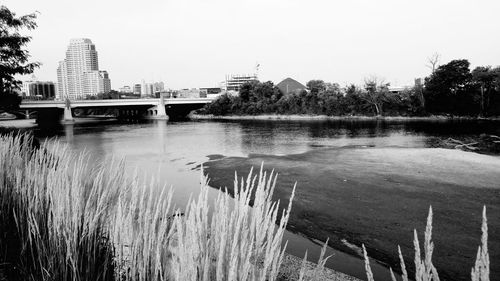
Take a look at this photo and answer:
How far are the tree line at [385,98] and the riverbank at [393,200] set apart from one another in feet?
140

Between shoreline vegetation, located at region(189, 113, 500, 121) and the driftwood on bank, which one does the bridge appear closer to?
shoreline vegetation, located at region(189, 113, 500, 121)

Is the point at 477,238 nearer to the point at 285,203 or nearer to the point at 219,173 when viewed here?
the point at 285,203

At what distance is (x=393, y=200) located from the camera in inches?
361

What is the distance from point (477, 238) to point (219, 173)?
9877 millimetres

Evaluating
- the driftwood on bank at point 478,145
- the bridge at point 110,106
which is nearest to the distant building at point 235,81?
the bridge at point 110,106

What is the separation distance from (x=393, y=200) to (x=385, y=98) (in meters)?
55.2

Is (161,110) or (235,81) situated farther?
(235,81)

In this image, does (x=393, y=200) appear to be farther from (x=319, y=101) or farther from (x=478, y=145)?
(x=319, y=101)

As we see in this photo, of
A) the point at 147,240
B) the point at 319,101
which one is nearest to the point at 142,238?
the point at 147,240

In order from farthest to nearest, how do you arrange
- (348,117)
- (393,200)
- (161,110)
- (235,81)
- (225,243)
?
(235,81)
(161,110)
(348,117)
(393,200)
(225,243)

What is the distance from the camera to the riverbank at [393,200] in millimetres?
6355

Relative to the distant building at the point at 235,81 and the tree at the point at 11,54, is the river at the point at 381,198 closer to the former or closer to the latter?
the tree at the point at 11,54

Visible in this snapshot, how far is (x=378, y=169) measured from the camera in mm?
13656

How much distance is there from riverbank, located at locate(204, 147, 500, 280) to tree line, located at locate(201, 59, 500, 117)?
42.6 metres
